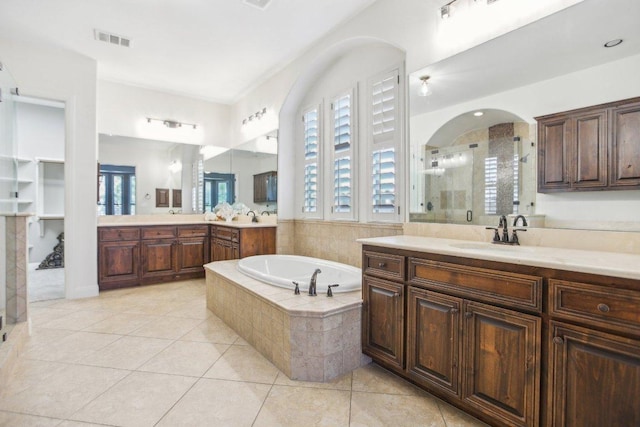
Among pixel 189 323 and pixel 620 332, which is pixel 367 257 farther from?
pixel 189 323

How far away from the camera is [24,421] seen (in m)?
1.61

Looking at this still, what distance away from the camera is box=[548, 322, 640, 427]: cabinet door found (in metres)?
1.10

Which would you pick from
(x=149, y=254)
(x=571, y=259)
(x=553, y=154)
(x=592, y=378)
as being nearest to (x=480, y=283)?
(x=571, y=259)

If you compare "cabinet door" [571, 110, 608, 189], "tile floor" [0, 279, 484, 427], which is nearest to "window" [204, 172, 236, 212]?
"tile floor" [0, 279, 484, 427]

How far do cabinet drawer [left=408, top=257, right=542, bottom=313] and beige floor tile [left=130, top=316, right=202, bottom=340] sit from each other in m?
2.12

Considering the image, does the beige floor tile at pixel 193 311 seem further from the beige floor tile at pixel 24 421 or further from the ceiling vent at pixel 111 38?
the ceiling vent at pixel 111 38

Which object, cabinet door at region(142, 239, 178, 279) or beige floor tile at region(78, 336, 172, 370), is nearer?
beige floor tile at region(78, 336, 172, 370)

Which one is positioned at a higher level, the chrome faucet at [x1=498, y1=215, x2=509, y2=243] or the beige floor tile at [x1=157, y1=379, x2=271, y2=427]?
the chrome faucet at [x1=498, y1=215, x2=509, y2=243]

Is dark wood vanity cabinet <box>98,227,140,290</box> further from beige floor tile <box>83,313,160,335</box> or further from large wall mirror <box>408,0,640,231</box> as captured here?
large wall mirror <box>408,0,640,231</box>

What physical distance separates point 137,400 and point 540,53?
3.05m

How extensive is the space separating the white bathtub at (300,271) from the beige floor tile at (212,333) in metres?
0.52

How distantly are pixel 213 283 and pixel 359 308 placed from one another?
1.75m

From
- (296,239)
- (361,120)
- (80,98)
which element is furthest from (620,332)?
(80,98)

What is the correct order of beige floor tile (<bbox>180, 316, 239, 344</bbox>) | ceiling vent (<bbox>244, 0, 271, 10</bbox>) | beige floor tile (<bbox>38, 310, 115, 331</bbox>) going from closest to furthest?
1. beige floor tile (<bbox>180, 316, 239, 344</bbox>)
2. ceiling vent (<bbox>244, 0, 271, 10</bbox>)
3. beige floor tile (<bbox>38, 310, 115, 331</bbox>)
